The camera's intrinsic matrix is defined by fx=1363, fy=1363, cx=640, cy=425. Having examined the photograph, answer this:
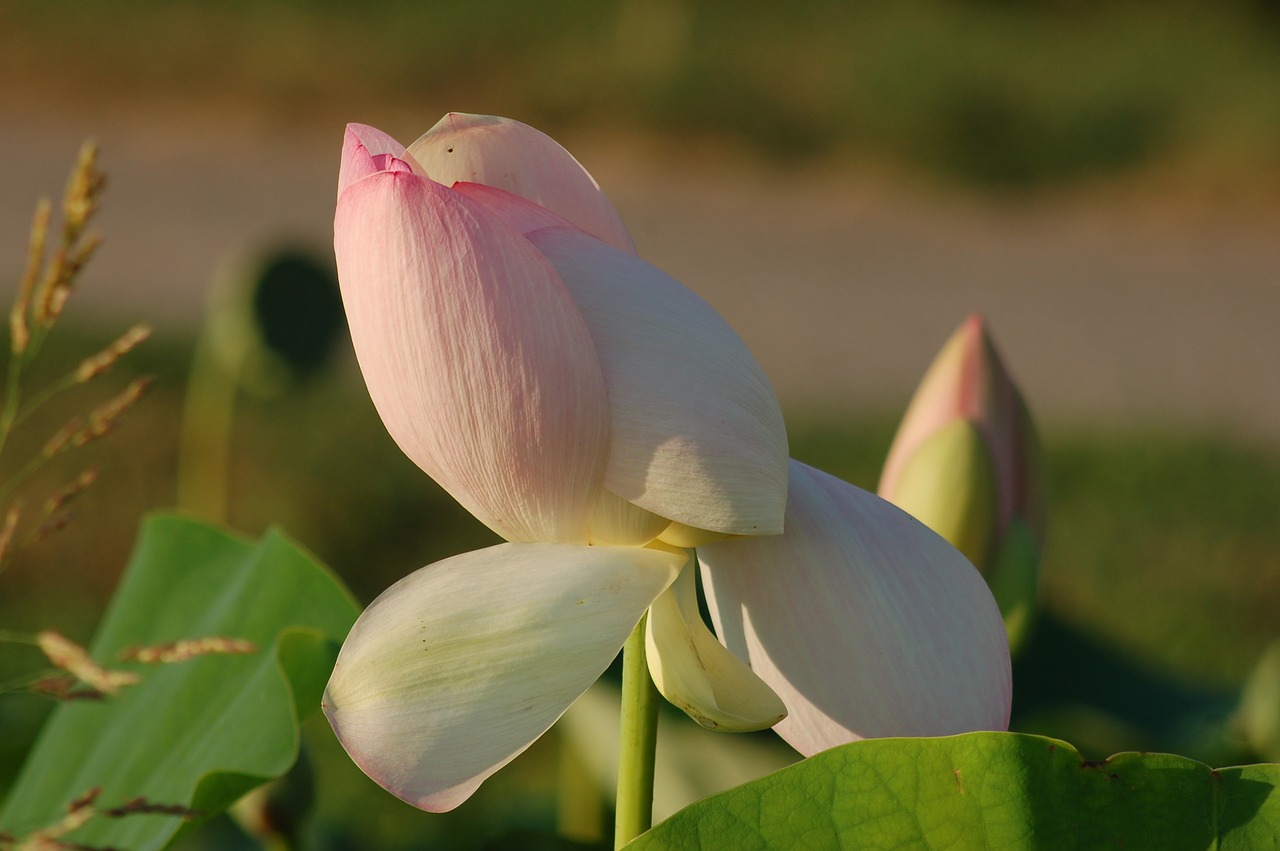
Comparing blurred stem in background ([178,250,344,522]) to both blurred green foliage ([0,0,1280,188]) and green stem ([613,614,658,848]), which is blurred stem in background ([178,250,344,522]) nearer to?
green stem ([613,614,658,848])

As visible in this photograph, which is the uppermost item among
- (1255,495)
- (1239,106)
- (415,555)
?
(1239,106)

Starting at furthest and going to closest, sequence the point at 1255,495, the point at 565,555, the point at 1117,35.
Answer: the point at 1117,35 → the point at 1255,495 → the point at 565,555

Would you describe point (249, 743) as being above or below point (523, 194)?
below

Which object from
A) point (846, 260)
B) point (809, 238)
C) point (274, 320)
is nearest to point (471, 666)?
point (274, 320)

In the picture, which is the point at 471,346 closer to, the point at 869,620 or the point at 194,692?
the point at 869,620

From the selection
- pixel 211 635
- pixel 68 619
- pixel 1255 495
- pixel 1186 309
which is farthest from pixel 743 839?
pixel 1186 309

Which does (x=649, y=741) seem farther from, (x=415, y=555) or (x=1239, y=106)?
(x=1239, y=106)
